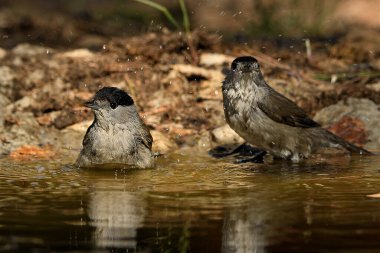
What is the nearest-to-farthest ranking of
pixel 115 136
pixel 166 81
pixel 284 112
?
pixel 115 136
pixel 284 112
pixel 166 81

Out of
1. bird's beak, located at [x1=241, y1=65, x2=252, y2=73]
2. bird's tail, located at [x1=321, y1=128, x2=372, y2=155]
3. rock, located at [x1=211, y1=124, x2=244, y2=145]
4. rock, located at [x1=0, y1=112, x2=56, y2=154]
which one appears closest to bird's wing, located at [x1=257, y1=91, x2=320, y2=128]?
bird's tail, located at [x1=321, y1=128, x2=372, y2=155]

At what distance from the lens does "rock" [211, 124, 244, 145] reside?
33.1ft

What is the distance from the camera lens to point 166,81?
1108cm

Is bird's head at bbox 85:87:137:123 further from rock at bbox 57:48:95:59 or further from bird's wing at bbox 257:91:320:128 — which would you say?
rock at bbox 57:48:95:59

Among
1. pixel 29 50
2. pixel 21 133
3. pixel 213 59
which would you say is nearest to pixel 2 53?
pixel 29 50

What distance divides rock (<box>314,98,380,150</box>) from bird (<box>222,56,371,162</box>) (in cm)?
44

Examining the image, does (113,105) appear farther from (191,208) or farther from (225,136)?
(191,208)

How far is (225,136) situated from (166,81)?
1321 millimetres

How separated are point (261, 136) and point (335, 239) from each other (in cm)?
415

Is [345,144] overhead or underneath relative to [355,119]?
underneath

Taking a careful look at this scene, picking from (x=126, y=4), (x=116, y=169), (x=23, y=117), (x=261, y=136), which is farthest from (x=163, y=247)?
(x=126, y=4)

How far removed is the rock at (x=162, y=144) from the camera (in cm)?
977

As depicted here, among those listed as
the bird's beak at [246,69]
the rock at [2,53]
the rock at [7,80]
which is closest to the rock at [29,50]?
the rock at [2,53]

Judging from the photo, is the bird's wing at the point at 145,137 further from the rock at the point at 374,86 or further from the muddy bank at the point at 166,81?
the rock at the point at 374,86
